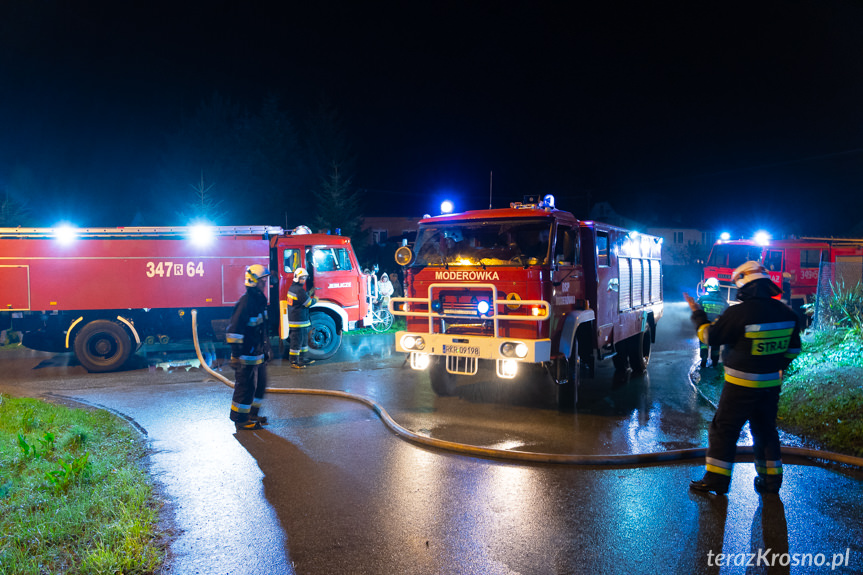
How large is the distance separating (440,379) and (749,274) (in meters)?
4.55

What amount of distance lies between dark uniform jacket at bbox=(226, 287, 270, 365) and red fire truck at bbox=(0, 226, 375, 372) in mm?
4669

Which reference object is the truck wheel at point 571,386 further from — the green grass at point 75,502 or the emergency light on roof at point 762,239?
the emergency light on roof at point 762,239

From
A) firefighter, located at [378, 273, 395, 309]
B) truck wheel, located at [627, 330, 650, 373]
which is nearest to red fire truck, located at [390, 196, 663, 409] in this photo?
truck wheel, located at [627, 330, 650, 373]

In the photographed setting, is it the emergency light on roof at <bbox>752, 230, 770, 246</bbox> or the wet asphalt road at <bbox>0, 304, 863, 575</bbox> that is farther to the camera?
the emergency light on roof at <bbox>752, 230, 770, 246</bbox>

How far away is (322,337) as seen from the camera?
11.9 m

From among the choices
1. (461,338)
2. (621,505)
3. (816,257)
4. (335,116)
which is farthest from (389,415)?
(335,116)

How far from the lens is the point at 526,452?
5645 millimetres

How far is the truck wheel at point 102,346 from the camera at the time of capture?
1078 centimetres

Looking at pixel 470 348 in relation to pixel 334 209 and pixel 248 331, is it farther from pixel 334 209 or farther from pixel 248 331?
pixel 334 209

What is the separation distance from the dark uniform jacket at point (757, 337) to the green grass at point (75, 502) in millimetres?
4405

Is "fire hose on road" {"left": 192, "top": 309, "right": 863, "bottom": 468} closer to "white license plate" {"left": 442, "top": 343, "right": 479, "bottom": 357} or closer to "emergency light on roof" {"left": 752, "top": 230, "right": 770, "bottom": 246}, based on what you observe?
"white license plate" {"left": 442, "top": 343, "right": 479, "bottom": 357}

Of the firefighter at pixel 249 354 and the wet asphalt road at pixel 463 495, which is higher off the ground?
the firefighter at pixel 249 354

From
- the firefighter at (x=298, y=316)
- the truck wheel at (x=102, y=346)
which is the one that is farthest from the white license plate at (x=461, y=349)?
the truck wheel at (x=102, y=346)

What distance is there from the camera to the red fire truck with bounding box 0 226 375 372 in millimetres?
10820
